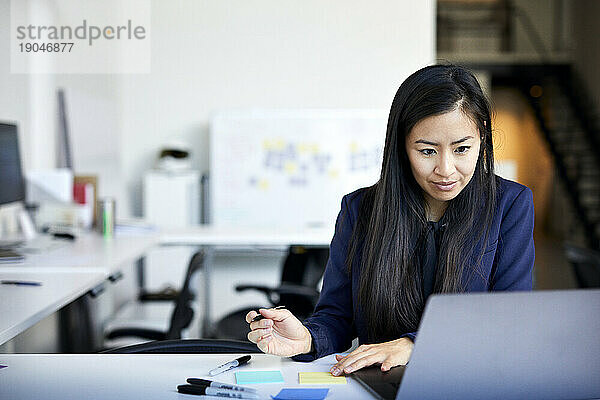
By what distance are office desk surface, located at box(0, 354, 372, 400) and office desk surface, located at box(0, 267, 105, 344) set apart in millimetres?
396

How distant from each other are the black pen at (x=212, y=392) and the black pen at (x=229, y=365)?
0.31ft

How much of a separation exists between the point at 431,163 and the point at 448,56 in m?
11.3

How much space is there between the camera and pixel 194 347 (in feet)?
5.47

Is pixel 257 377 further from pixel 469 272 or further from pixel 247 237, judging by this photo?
pixel 247 237

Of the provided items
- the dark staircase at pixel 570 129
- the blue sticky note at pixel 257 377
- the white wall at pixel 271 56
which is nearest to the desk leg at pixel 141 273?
the white wall at pixel 271 56

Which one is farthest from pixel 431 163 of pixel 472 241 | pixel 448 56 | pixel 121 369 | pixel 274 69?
pixel 448 56

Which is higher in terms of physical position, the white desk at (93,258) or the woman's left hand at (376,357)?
the woman's left hand at (376,357)

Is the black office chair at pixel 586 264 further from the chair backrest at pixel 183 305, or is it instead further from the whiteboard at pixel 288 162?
the whiteboard at pixel 288 162

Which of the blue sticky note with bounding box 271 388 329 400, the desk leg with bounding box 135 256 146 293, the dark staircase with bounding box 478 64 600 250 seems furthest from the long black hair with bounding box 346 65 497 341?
the dark staircase with bounding box 478 64 600 250

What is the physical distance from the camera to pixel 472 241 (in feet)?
5.38

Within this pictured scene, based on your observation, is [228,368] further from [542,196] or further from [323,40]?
[542,196]

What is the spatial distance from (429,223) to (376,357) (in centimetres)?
44

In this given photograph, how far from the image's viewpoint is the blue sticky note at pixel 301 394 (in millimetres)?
1213

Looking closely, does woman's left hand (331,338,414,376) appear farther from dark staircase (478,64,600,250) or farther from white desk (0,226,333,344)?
dark staircase (478,64,600,250)
